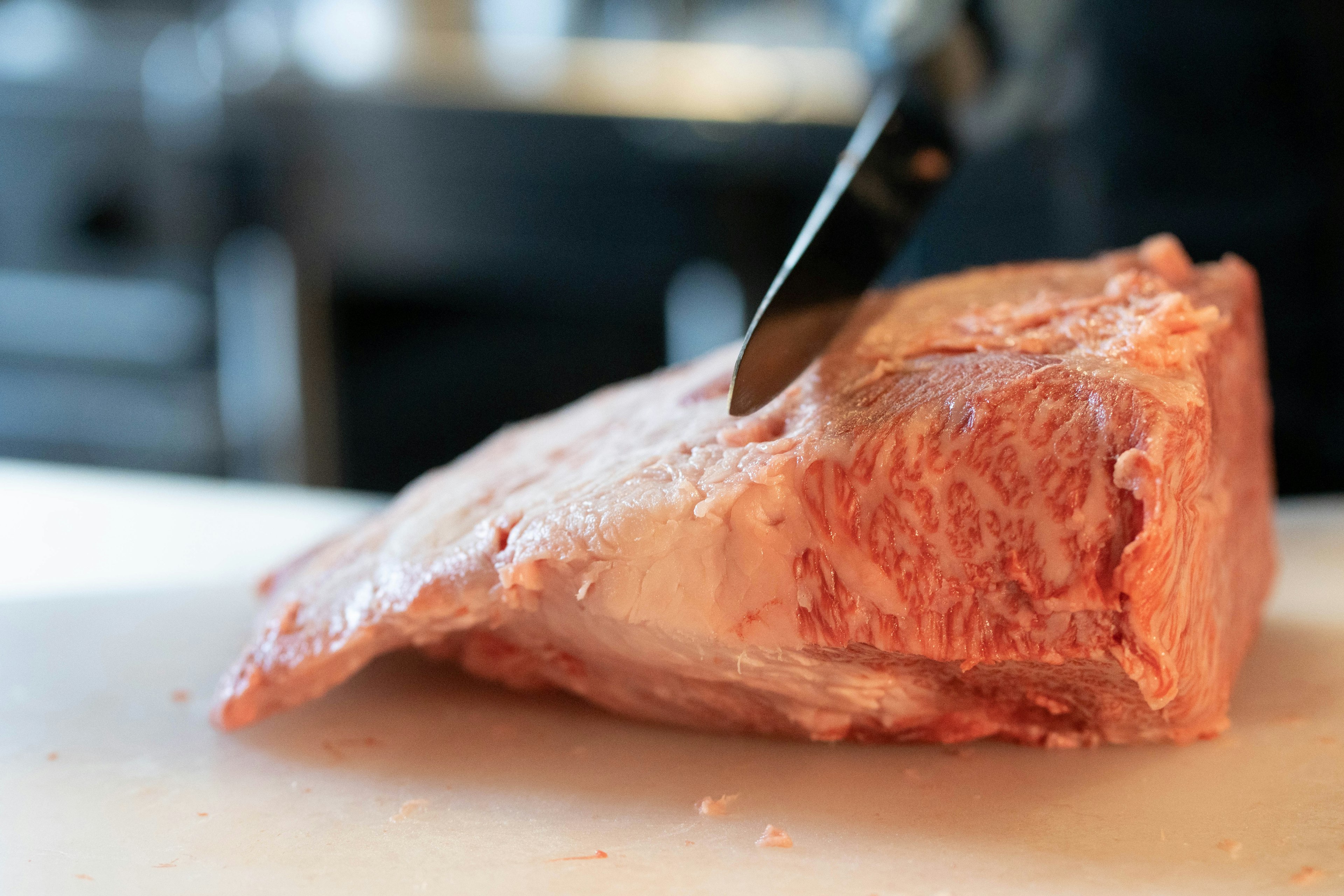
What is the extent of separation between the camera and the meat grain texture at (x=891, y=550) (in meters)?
0.93

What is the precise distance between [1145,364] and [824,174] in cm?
252

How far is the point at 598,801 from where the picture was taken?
3.43 feet

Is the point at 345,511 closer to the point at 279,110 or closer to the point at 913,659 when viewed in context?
the point at 913,659

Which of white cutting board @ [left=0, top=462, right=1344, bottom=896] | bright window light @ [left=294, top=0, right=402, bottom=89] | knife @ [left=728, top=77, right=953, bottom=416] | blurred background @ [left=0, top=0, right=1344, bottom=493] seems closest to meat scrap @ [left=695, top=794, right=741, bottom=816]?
white cutting board @ [left=0, top=462, right=1344, bottom=896]

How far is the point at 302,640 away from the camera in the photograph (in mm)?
1169

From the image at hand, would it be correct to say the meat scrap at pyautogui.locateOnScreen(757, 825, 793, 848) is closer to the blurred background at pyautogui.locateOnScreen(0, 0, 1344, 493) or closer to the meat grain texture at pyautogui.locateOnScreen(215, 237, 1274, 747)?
the meat grain texture at pyautogui.locateOnScreen(215, 237, 1274, 747)

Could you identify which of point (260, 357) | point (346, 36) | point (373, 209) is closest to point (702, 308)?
point (373, 209)

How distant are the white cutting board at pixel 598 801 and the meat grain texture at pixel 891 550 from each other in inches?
1.7

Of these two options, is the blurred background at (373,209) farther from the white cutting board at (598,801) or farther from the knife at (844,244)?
the white cutting board at (598,801)

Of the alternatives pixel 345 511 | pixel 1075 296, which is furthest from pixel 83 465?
pixel 1075 296

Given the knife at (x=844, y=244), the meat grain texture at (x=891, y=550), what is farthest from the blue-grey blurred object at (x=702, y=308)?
the meat grain texture at (x=891, y=550)

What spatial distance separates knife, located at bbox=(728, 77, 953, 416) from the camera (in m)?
1.12

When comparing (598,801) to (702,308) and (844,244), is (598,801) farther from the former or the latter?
(702,308)

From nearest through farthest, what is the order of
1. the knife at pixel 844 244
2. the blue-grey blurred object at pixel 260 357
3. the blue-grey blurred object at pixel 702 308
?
the knife at pixel 844 244, the blue-grey blurred object at pixel 702 308, the blue-grey blurred object at pixel 260 357
